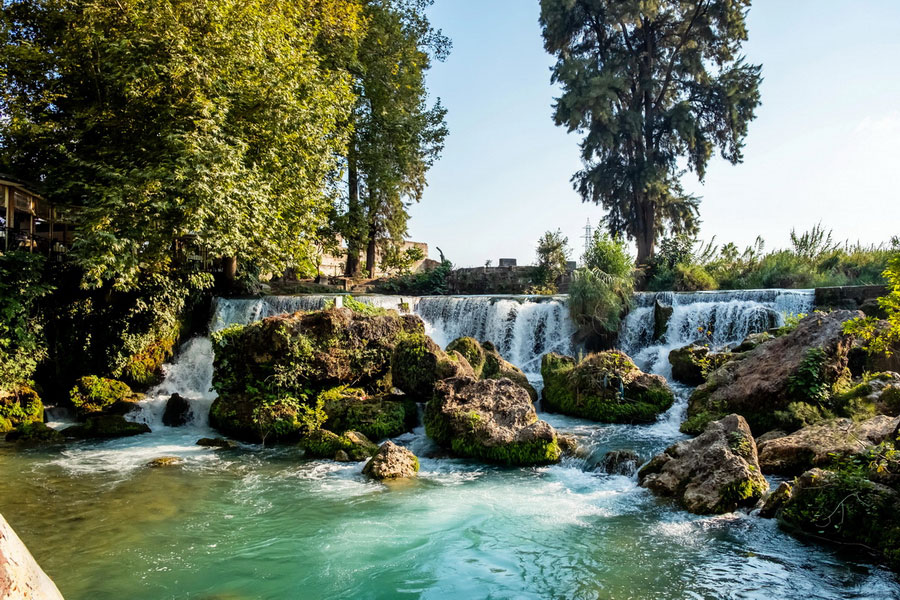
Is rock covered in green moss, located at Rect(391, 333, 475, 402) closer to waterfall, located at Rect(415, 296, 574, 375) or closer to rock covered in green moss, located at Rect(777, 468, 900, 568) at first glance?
waterfall, located at Rect(415, 296, 574, 375)

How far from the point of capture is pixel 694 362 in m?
11.9

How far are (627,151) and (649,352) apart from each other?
576 inches

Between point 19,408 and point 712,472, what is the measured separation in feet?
42.3

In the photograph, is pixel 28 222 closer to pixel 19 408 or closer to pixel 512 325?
pixel 19 408

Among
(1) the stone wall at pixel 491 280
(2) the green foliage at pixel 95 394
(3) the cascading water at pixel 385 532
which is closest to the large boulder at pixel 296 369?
(3) the cascading water at pixel 385 532

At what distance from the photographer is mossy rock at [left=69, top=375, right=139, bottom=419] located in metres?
12.2

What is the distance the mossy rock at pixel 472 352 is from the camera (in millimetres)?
12156

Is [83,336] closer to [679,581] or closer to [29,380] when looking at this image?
[29,380]

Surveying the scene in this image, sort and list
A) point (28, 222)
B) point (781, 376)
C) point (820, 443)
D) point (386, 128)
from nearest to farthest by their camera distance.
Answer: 1. point (820, 443)
2. point (781, 376)
3. point (28, 222)
4. point (386, 128)

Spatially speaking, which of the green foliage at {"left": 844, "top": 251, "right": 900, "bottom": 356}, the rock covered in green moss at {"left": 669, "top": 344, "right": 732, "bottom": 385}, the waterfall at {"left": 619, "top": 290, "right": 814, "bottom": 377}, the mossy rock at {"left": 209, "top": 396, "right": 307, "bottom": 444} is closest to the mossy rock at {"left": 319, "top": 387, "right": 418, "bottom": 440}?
the mossy rock at {"left": 209, "top": 396, "right": 307, "bottom": 444}

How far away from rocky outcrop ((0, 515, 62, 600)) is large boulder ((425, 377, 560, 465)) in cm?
716

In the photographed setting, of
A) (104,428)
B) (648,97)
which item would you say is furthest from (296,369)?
(648,97)

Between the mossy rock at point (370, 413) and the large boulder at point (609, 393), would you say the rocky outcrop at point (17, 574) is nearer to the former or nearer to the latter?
the mossy rock at point (370, 413)

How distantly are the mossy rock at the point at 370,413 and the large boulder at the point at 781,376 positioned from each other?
4933mm
